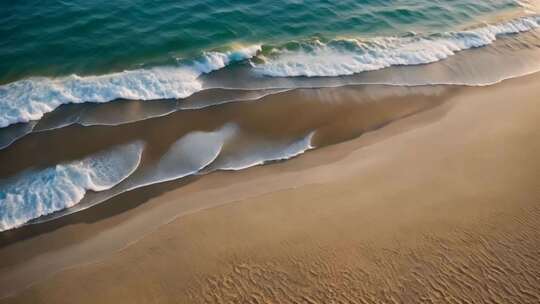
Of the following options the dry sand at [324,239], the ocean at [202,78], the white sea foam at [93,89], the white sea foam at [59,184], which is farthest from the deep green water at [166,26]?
the dry sand at [324,239]

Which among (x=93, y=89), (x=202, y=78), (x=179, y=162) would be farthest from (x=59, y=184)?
(x=202, y=78)

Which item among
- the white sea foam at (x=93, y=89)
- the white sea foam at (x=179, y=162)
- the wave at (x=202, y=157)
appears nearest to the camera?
the white sea foam at (x=179, y=162)

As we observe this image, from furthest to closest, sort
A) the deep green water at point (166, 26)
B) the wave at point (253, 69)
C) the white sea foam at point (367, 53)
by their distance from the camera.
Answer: the white sea foam at point (367, 53) < the deep green water at point (166, 26) < the wave at point (253, 69)

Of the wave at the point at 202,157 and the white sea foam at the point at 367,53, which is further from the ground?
the white sea foam at the point at 367,53

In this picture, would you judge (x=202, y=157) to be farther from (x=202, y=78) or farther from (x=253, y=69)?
(x=253, y=69)

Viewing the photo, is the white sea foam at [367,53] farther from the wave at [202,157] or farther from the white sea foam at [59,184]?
the white sea foam at [59,184]

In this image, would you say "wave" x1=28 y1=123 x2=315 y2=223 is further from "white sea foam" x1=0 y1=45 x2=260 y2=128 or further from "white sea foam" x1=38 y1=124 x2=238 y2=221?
"white sea foam" x1=0 y1=45 x2=260 y2=128
